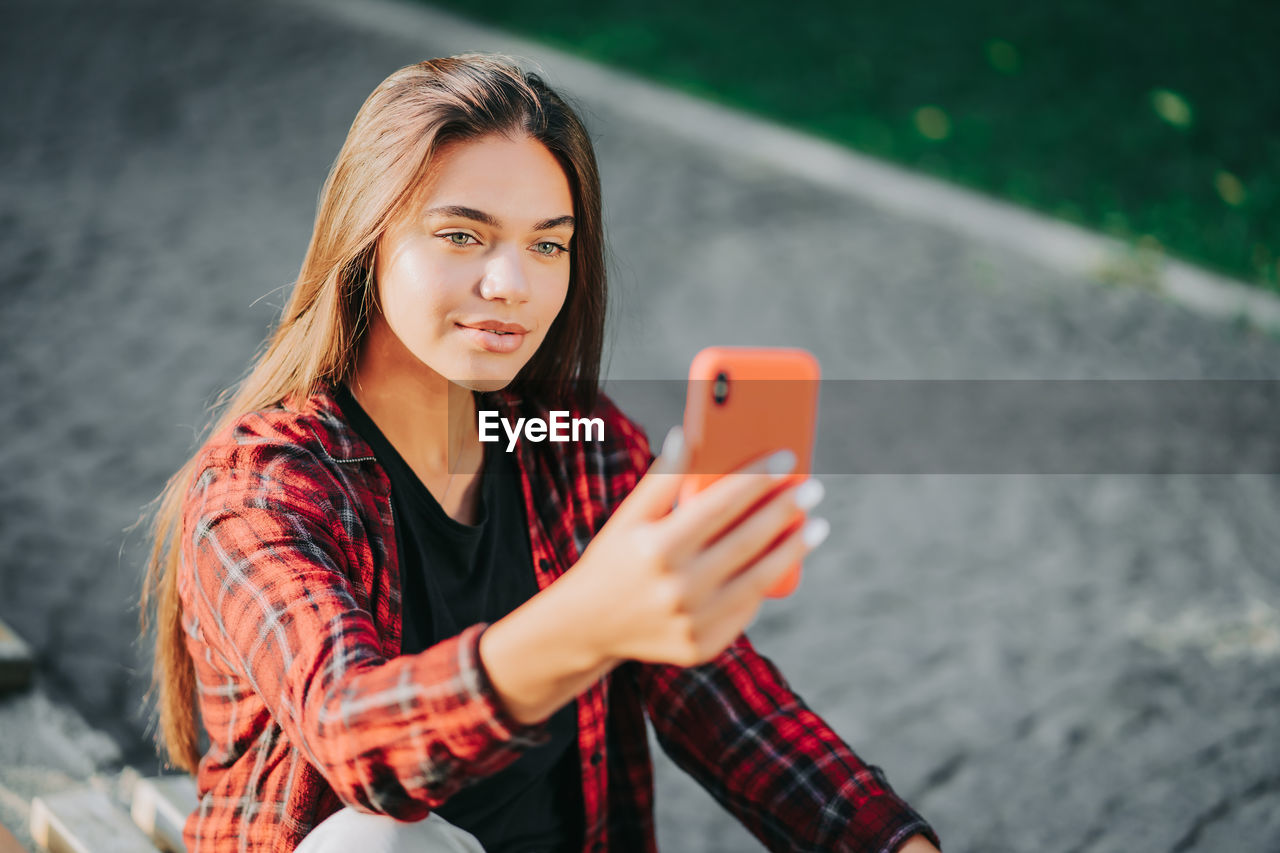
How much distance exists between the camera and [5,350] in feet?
12.3

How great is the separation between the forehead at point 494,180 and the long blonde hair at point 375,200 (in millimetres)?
15

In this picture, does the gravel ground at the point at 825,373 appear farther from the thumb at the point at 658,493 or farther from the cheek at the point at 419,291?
the thumb at the point at 658,493

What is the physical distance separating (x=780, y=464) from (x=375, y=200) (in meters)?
0.69

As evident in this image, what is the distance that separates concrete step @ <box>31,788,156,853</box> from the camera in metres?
1.74

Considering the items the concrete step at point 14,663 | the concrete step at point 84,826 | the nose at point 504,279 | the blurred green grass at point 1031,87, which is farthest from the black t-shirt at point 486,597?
the blurred green grass at point 1031,87

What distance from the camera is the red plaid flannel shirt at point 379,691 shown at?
3.18 ft

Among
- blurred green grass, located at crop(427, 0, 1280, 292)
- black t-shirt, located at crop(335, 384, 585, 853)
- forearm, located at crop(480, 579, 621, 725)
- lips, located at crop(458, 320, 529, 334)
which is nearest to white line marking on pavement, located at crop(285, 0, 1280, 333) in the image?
blurred green grass, located at crop(427, 0, 1280, 292)

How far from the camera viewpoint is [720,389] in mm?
1044

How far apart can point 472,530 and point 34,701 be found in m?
1.40

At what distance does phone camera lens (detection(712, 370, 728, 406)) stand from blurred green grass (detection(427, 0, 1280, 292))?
5717 millimetres

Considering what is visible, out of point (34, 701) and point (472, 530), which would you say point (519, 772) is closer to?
point (472, 530)

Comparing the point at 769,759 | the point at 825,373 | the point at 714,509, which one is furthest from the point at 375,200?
the point at 825,373

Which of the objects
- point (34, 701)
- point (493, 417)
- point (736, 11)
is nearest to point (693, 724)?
point (493, 417)

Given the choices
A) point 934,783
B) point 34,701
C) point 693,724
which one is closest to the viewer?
point 693,724
